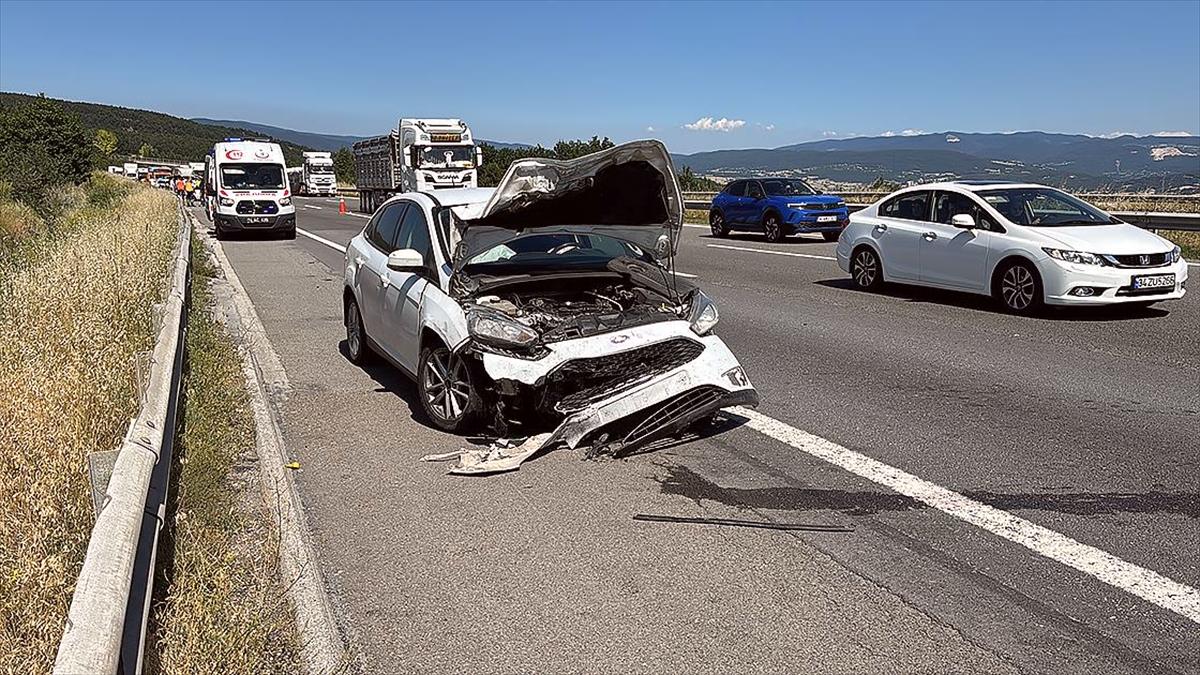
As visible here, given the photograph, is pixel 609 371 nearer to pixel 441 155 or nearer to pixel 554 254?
pixel 554 254

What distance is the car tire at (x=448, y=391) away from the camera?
6.56 meters

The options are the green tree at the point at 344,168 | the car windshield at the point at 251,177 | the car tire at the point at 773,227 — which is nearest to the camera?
the car tire at the point at 773,227

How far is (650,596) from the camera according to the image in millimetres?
4324

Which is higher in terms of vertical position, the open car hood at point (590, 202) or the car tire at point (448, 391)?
the open car hood at point (590, 202)

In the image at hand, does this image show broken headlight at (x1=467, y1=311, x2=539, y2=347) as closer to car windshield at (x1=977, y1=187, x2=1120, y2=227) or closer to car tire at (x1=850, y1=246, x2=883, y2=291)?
car windshield at (x1=977, y1=187, x2=1120, y2=227)

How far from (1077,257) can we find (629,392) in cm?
715

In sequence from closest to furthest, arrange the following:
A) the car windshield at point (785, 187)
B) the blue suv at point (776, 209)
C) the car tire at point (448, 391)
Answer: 1. the car tire at point (448, 391)
2. the blue suv at point (776, 209)
3. the car windshield at point (785, 187)

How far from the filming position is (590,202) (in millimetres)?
7109

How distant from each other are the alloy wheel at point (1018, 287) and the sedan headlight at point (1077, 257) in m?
0.38

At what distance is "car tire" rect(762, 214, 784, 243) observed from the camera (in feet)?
78.5

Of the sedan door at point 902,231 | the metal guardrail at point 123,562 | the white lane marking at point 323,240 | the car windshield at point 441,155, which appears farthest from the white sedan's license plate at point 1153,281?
the car windshield at point 441,155

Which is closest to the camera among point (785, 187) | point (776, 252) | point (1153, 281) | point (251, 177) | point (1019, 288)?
point (1153, 281)

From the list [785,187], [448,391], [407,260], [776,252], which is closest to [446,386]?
[448,391]

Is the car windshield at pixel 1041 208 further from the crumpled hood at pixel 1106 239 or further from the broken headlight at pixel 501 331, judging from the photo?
the broken headlight at pixel 501 331
